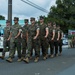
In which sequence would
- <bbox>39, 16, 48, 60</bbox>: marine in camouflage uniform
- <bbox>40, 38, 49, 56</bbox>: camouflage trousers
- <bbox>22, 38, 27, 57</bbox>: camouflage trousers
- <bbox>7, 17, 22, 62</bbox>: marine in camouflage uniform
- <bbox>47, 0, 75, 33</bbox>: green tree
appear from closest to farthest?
<bbox>7, 17, 22, 62</bbox>: marine in camouflage uniform
<bbox>22, 38, 27, 57</bbox>: camouflage trousers
<bbox>39, 16, 48, 60</bbox>: marine in camouflage uniform
<bbox>40, 38, 49, 56</bbox>: camouflage trousers
<bbox>47, 0, 75, 33</bbox>: green tree

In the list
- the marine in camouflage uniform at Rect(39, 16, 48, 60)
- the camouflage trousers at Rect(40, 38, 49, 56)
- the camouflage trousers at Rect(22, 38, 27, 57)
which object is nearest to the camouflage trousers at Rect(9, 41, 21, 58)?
the camouflage trousers at Rect(22, 38, 27, 57)

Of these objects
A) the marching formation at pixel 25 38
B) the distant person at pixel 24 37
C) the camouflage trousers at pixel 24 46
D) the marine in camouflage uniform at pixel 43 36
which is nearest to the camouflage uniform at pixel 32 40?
the marching formation at pixel 25 38

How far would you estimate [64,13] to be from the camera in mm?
74000

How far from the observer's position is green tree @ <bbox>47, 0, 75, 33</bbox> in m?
72.2

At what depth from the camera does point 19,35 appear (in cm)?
1445

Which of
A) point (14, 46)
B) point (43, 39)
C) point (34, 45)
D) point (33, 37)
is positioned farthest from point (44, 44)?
point (14, 46)

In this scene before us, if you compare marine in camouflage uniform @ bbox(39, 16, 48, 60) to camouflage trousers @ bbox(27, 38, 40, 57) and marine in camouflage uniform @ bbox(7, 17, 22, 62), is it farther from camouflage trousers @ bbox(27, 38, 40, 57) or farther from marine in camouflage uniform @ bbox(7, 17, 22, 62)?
marine in camouflage uniform @ bbox(7, 17, 22, 62)

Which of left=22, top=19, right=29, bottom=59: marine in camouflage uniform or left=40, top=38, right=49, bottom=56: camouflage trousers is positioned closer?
left=22, top=19, right=29, bottom=59: marine in camouflage uniform

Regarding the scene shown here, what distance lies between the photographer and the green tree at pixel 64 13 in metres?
72.2

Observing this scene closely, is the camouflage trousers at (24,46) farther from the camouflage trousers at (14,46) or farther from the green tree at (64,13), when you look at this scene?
the green tree at (64,13)

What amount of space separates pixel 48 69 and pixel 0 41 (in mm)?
11149

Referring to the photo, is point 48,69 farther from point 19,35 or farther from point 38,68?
point 19,35

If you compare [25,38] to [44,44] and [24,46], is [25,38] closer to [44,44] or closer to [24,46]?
[24,46]

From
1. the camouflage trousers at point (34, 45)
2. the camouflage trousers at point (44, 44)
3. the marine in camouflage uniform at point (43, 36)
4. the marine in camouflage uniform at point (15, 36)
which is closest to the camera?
the marine in camouflage uniform at point (15, 36)
